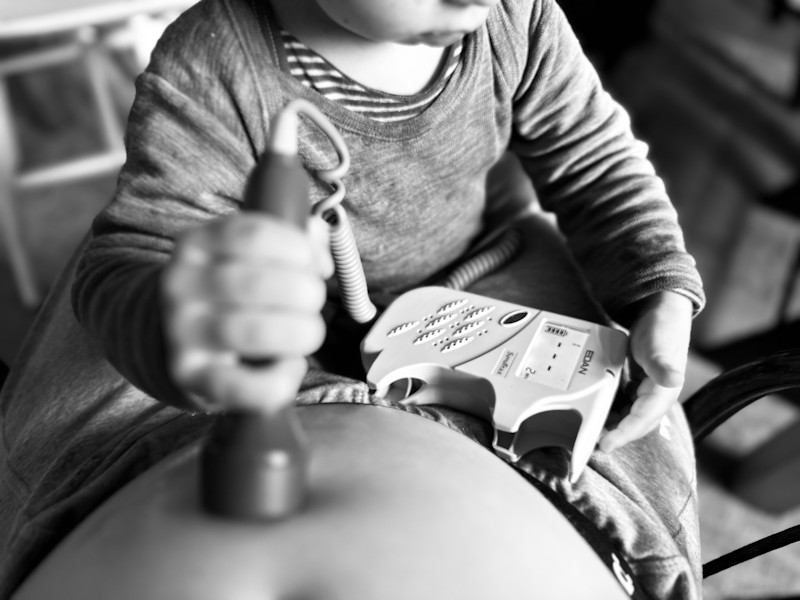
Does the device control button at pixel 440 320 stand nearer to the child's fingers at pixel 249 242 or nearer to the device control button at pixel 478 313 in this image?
the device control button at pixel 478 313

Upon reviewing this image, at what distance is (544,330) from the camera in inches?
22.3

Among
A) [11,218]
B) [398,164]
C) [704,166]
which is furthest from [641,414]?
[704,166]

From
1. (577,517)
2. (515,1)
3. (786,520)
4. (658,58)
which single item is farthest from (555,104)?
(658,58)

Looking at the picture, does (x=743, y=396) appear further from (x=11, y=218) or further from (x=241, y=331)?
(x=11, y=218)

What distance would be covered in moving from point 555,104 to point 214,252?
41 cm

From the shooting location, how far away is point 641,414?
A: 0.55 metres

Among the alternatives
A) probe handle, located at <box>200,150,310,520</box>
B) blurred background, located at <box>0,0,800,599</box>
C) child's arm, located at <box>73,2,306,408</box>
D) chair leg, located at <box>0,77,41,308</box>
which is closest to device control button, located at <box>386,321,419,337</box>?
child's arm, located at <box>73,2,306,408</box>

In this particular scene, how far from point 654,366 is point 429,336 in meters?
0.15

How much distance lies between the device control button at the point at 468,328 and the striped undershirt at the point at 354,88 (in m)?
0.15

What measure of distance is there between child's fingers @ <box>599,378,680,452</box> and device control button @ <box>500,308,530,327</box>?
93 mm

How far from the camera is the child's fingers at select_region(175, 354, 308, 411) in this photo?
31 centimetres

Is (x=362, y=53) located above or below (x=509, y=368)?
above

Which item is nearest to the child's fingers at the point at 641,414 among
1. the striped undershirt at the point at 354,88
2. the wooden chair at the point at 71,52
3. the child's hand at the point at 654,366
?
the child's hand at the point at 654,366

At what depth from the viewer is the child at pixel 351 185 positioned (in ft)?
1.03
